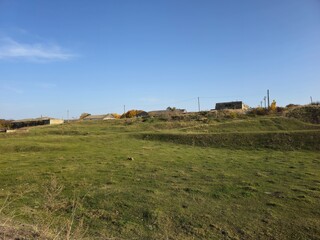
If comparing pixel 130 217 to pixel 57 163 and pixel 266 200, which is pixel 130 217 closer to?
pixel 266 200

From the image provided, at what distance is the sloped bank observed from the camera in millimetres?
26828

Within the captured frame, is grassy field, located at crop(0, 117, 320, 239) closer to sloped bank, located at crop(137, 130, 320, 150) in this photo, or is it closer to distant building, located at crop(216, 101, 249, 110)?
sloped bank, located at crop(137, 130, 320, 150)

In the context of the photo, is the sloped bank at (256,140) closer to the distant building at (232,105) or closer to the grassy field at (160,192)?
the grassy field at (160,192)

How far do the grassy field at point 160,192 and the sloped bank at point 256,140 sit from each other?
229 mm

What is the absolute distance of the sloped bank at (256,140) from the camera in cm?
2683

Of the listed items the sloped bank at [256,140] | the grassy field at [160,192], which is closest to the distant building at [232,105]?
the sloped bank at [256,140]

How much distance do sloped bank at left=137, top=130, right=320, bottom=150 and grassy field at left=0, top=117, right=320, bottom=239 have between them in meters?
0.23

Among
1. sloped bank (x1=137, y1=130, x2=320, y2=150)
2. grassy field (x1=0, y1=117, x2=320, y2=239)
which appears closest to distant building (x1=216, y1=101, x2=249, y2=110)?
sloped bank (x1=137, y1=130, x2=320, y2=150)

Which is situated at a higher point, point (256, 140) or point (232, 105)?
point (232, 105)

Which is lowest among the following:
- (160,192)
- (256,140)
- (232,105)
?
(160,192)

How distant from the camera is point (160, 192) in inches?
497

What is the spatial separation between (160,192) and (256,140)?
18.1 meters

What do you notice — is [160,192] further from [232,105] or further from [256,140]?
[232,105]

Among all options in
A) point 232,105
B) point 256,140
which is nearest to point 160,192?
point 256,140
